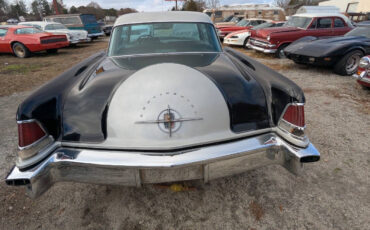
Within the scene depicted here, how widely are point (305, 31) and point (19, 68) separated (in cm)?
1052

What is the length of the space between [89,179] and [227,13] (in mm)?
23062

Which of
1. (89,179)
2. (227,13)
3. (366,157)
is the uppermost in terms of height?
(227,13)

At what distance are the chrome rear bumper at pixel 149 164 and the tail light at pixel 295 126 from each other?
6 cm

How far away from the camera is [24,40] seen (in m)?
9.16

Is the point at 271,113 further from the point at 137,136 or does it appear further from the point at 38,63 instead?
the point at 38,63

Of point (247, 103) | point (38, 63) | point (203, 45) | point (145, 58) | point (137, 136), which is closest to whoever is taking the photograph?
point (137, 136)

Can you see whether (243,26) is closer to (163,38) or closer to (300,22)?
(300,22)

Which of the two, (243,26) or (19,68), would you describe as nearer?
(19,68)

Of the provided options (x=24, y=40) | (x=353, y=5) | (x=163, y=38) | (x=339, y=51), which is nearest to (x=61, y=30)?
(x=24, y=40)

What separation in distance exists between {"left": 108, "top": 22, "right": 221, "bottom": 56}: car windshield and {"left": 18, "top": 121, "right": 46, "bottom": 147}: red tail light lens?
4.67ft

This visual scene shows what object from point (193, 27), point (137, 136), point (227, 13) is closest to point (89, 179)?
point (137, 136)

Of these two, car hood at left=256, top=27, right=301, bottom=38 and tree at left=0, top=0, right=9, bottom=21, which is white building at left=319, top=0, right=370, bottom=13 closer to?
car hood at left=256, top=27, right=301, bottom=38

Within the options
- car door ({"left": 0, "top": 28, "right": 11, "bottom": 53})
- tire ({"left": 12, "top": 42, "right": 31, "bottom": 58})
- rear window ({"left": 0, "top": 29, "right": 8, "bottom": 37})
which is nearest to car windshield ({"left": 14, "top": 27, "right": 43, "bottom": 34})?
tire ({"left": 12, "top": 42, "right": 31, "bottom": 58})

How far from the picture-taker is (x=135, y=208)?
196cm
